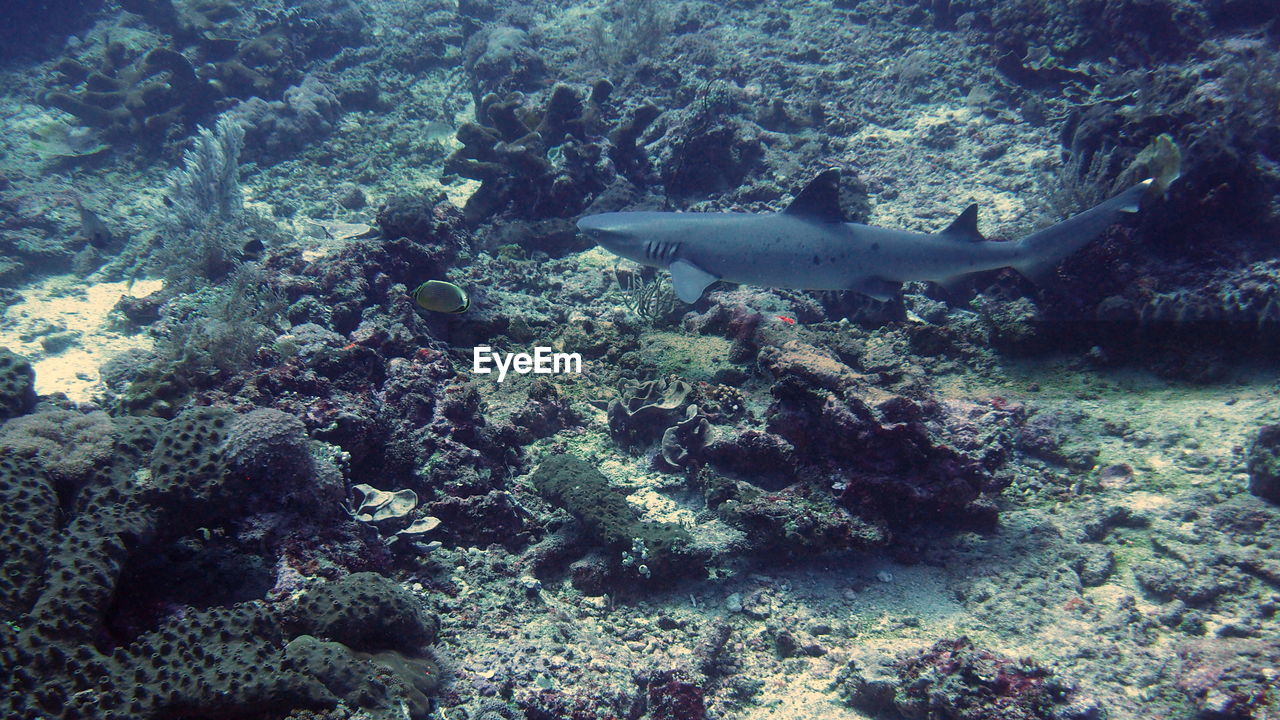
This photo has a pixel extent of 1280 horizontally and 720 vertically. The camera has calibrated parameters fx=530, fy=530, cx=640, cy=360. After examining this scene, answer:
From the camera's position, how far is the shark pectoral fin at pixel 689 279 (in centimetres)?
548

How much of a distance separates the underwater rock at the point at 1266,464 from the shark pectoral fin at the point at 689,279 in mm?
4372

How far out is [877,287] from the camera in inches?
221

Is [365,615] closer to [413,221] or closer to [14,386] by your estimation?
[14,386]

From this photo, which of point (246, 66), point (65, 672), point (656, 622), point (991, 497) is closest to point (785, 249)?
point (991, 497)

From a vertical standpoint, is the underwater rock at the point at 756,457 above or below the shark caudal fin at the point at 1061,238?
below

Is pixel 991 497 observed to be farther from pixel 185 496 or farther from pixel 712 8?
pixel 712 8

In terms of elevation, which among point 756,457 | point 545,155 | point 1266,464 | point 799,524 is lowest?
point 799,524

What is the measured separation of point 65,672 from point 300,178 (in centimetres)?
1204

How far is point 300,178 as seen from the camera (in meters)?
11.7

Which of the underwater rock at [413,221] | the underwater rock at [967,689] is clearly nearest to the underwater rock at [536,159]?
the underwater rock at [413,221]

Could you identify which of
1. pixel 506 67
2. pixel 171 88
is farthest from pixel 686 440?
pixel 171 88

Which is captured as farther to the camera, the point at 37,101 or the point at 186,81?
the point at 37,101

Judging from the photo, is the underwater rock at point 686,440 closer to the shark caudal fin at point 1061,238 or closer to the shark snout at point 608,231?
the shark snout at point 608,231

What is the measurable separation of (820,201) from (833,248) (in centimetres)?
50
